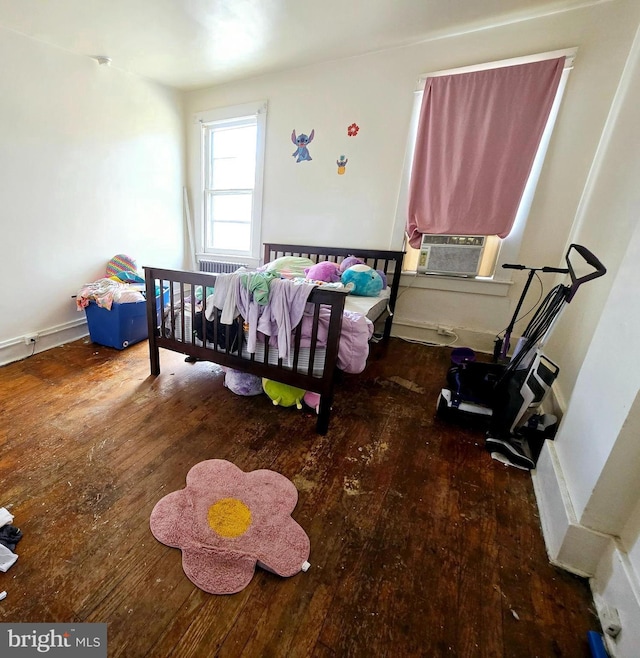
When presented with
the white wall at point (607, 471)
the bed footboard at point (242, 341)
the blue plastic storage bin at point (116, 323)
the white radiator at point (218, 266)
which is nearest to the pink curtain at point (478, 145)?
the white wall at point (607, 471)

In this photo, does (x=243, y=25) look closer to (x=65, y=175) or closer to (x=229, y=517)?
(x=65, y=175)

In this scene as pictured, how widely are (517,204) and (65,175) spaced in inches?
149

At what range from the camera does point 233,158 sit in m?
3.58

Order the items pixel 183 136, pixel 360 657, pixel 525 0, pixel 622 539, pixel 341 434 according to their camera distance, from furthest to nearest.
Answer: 1. pixel 183 136
2. pixel 525 0
3. pixel 341 434
4. pixel 622 539
5. pixel 360 657

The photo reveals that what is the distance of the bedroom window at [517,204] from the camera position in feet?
7.27

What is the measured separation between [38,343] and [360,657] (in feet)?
10.0

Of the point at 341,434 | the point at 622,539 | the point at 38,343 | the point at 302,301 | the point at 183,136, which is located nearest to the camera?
the point at 622,539

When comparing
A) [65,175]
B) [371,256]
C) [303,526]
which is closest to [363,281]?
[371,256]

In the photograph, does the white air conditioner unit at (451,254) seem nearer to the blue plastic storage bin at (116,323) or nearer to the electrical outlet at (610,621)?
the electrical outlet at (610,621)

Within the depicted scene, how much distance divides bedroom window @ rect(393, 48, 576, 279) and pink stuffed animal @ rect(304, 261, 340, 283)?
75cm

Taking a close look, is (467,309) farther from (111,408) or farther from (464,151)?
(111,408)

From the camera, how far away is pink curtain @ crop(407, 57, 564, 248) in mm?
2260

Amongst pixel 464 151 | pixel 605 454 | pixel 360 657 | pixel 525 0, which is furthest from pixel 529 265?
pixel 360 657

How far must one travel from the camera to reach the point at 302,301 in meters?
1.52
